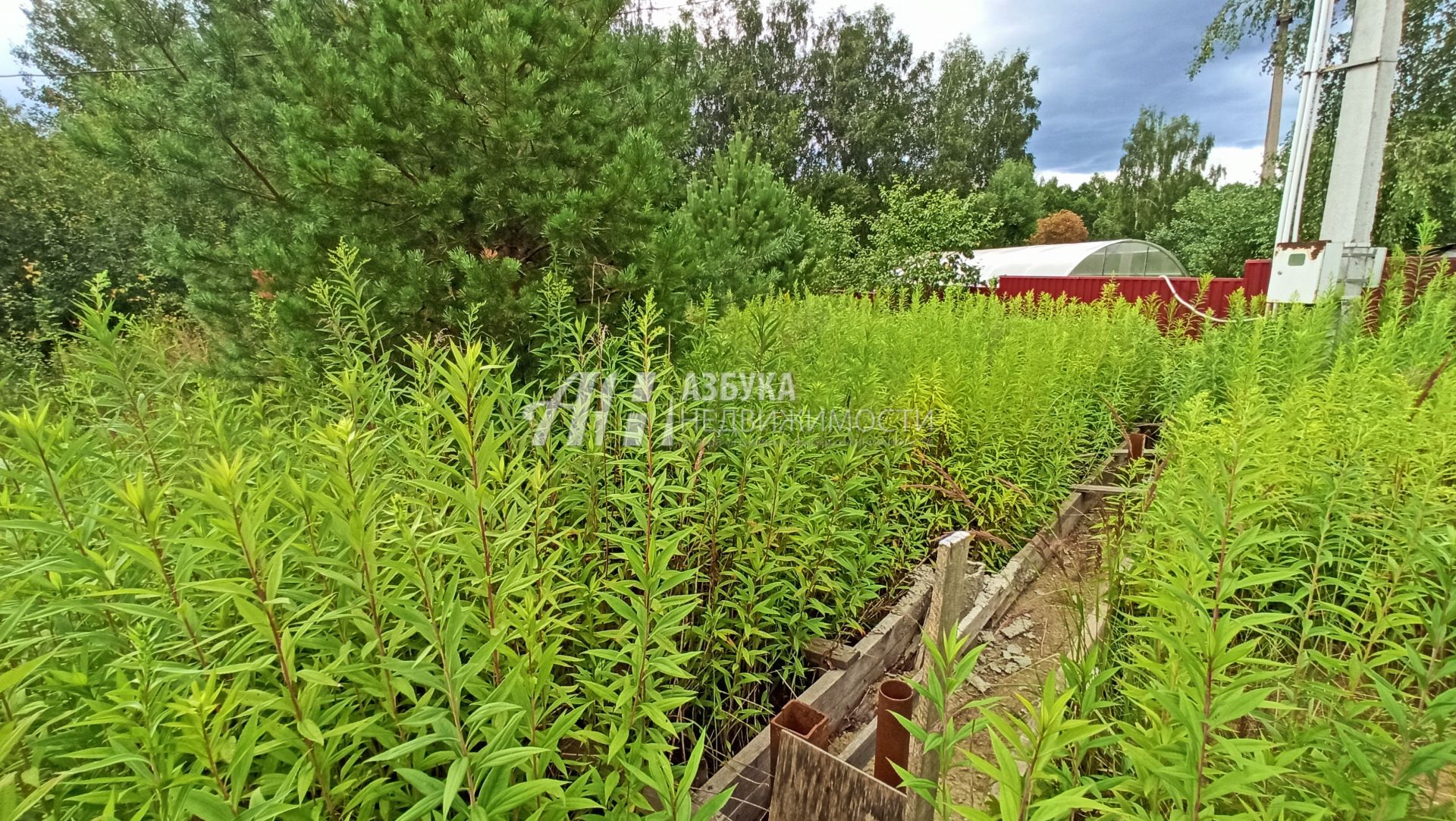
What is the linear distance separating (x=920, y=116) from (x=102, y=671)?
32139mm

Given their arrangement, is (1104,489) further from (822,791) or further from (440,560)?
(440,560)

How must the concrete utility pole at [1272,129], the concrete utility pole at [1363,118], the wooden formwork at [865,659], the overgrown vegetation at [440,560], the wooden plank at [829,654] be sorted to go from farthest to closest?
the concrete utility pole at [1272,129] < the concrete utility pole at [1363,118] < the wooden plank at [829,654] < the wooden formwork at [865,659] < the overgrown vegetation at [440,560]

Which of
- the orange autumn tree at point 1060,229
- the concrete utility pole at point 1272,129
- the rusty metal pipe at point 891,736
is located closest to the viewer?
the rusty metal pipe at point 891,736

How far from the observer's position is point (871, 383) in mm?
2838

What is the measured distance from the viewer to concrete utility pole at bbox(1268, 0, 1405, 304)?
14.4 ft

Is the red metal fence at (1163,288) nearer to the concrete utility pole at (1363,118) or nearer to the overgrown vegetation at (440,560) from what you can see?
the concrete utility pole at (1363,118)

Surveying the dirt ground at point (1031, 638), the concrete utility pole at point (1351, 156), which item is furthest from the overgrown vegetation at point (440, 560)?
the concrete utility pole at point (1351, 156)

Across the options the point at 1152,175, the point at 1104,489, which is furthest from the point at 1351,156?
the point at 1152,175

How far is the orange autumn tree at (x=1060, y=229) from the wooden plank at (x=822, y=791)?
32959mm

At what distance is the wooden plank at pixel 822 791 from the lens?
1367mm

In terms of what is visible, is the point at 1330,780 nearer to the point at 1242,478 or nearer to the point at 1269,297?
the point at 1242,478

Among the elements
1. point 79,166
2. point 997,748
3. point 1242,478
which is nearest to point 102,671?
point 997,748

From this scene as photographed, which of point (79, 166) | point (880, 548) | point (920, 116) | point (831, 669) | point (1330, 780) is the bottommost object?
point (831, 669)

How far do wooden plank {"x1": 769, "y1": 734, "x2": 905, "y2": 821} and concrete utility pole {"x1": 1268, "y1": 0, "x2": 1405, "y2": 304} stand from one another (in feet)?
18.2
